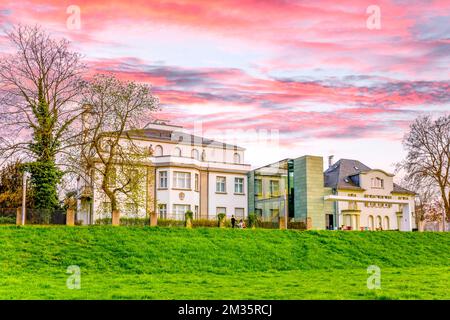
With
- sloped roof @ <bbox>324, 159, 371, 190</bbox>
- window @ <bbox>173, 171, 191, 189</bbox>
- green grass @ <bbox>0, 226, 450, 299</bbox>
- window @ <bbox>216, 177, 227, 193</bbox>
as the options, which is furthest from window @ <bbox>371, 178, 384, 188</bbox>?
window @ <bbox>173, 171, 191, 189</bbox>

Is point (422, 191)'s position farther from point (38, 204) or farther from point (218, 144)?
point (38, 204)

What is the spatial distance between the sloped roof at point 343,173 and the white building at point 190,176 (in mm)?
11953

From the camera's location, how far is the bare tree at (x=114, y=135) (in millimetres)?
40938

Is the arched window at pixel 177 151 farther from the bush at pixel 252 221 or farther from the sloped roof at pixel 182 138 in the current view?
the bush at pixel 252 221

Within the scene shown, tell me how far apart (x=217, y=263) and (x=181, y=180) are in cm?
2881

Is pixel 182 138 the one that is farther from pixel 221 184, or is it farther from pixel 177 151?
pixel 221 184

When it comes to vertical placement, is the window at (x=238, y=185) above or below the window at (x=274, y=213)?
above

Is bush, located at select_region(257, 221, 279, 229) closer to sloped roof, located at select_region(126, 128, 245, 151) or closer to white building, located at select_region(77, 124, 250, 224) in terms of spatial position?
white building, located at select_region(77, 124, 250, 224)

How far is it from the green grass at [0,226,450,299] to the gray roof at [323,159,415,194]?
24005 millimetres

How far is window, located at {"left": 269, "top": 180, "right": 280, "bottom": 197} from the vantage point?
6184cm

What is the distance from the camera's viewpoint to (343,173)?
71625 mm

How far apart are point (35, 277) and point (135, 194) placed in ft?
56.0

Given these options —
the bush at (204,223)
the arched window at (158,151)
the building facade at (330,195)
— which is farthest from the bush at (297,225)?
the arched window at (158,151)
